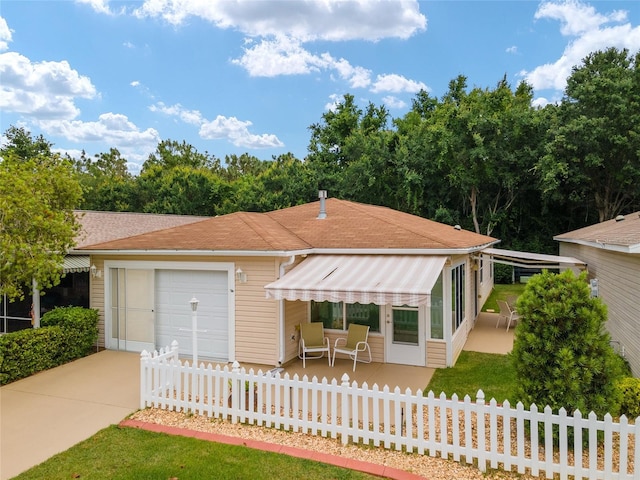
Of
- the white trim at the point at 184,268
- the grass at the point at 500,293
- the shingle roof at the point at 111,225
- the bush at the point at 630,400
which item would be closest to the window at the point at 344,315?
the white trim at the point at 184,268

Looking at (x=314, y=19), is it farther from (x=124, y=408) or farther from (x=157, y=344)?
(x=124, y=408)

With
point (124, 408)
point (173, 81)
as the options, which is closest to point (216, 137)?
point (173, 81)

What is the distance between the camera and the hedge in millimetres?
11125

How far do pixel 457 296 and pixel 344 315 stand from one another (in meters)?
4.01

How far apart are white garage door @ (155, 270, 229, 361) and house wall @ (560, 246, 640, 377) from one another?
11.2 m

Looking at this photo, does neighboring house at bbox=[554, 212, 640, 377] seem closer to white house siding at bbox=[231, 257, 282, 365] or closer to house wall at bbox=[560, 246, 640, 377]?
house wall at bbox=[560, 246, 640, 377]

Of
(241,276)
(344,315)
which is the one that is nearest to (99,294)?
(241,276)

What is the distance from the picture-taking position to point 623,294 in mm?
11867

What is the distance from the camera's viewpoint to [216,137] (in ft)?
222

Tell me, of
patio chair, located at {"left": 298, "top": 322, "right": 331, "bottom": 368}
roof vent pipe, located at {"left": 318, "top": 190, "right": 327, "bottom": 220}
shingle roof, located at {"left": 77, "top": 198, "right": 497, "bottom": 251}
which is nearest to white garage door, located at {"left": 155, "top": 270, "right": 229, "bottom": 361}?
shingle roof, located at {"left": 77, "top": 198, "right": 497, "bottom": 251}

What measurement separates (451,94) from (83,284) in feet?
130

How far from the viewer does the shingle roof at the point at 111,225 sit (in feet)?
55.3

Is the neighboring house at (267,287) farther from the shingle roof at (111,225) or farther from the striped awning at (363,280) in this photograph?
the shingle roof at (111,225)

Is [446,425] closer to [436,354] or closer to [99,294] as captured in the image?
[436,354]
